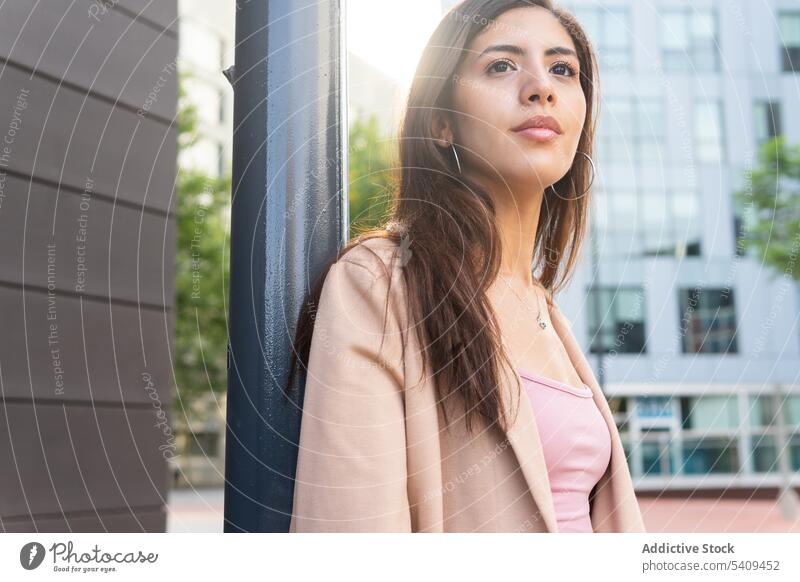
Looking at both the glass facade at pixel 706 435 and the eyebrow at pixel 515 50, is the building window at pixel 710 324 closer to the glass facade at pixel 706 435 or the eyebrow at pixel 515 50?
the glass facade at pixel 706 435

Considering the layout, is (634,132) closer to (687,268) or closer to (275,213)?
(687,268)

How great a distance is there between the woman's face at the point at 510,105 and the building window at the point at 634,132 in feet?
31.6

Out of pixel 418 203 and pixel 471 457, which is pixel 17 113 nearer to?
pixel 418 203

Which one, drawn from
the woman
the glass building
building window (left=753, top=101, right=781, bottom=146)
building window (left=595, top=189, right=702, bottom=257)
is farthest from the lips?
building window (left=753, top=101, right=781, bottom=146)

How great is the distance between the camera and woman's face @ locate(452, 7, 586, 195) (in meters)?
1.03

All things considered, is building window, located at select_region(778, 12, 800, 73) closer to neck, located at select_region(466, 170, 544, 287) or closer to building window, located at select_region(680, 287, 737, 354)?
building window, located at select_region(680, 287, 737, 354)

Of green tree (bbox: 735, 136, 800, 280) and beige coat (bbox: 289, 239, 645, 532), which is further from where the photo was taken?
green tree (bbox: 735, 136, 800, 280)

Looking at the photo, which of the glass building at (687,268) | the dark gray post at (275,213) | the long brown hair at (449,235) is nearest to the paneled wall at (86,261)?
the dark gray post at (275,213)

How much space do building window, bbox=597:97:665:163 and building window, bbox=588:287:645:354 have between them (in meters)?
1.76

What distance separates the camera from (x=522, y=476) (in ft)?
3.04

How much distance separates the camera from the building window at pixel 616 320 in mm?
11016

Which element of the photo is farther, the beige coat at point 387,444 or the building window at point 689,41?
the building window at point 689,41

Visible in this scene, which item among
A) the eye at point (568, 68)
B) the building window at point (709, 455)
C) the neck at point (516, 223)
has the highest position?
the building window at point (709, 455)

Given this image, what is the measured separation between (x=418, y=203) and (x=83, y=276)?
694mm
